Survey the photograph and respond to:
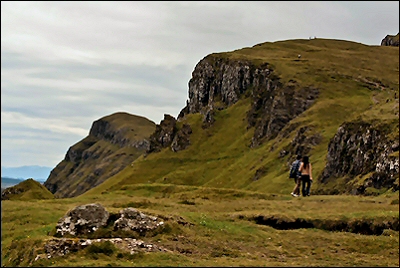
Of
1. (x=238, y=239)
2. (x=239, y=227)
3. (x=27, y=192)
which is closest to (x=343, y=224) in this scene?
(x=239, y=227)

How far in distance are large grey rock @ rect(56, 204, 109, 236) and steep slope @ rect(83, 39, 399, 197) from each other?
160 ft

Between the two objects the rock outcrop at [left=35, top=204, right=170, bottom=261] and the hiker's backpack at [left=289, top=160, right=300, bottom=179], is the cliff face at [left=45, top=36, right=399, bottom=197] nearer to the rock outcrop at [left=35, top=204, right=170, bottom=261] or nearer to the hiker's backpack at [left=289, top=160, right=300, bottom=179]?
the hiker's backpack at [left=289, top=160, right=300, bottom=179]

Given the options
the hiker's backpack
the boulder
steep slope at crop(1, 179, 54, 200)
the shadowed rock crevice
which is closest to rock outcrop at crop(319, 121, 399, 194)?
the hiker's backpack

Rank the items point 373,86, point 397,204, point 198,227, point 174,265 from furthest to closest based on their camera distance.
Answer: point 373,86 → point 397,204 → point 198,227 → point 174,265

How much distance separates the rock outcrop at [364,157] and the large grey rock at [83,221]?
46.0 m

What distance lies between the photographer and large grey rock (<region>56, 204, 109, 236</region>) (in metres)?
29.0

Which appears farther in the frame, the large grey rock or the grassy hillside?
the large grey rock

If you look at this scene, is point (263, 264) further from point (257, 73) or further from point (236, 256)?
point (257, 73)

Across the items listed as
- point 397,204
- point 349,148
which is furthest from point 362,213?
point 349,148

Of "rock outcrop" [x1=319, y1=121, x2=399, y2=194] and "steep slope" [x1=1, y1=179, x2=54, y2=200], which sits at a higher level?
"rock outcrop" [x1=319, y1=121, x2=399, y2=194]

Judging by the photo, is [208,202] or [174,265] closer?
[174,265]

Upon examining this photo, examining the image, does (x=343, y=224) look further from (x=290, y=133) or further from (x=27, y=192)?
(x=290, y=133)

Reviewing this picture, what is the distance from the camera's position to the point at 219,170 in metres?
151

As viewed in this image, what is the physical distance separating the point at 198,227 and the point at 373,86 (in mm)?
145990
